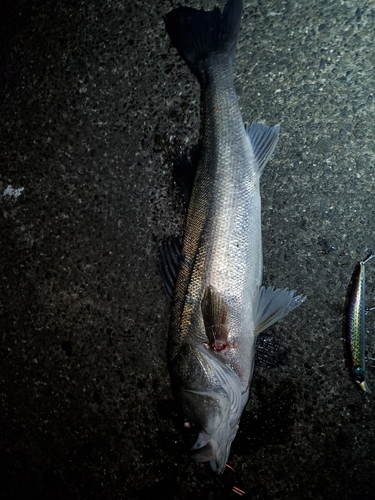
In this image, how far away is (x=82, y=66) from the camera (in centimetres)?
309

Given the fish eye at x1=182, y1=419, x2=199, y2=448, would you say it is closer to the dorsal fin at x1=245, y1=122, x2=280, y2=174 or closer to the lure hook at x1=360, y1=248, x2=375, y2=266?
the lure hook at x1=360, y1=248, x2=375, y2=266

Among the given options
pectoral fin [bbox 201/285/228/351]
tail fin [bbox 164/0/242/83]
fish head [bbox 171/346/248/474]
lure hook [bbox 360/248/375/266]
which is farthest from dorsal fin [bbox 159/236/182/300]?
lure hook [bbox 360/248/375/266]

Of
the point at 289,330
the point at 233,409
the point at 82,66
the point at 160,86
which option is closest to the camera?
the point at 233,409

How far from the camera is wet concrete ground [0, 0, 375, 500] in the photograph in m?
2.58

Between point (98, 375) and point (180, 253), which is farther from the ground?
point (180, 253)

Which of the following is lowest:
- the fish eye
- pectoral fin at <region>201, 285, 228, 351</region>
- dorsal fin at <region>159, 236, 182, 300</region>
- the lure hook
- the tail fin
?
the fish eye

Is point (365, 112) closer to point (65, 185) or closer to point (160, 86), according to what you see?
point (160, 86)

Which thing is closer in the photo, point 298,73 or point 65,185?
point 298,73

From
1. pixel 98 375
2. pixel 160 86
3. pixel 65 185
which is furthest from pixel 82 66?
pixel 98 375

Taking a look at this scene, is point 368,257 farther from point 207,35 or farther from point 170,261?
point 207,35

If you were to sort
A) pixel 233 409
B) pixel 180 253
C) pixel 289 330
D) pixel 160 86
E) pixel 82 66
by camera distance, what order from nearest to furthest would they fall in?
1. pixel 233 409
2. pixel 180 253
3. pixel 289 330
4. pixel 160 86
5. pixel 82 66

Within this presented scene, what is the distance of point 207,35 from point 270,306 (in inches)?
71.2

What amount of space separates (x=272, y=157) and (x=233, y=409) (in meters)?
1.62

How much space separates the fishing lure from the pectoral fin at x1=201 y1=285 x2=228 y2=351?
0.83m
